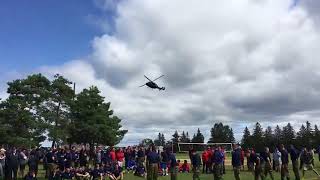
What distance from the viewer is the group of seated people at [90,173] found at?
1130 inches

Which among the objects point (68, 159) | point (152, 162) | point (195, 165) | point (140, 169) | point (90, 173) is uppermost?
point (68, 159)

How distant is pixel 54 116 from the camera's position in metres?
59.7

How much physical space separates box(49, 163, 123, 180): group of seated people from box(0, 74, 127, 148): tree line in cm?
2554

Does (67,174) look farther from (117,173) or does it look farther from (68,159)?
(117,173)

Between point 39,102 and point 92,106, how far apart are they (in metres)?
7.40

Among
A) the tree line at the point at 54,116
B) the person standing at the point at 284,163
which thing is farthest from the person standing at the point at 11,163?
the tree line at the point at 54,116

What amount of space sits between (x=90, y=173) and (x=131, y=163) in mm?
6611

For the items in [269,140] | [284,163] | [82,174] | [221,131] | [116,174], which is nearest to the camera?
[284,163]

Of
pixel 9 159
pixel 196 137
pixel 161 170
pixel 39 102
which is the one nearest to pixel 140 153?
pixel 161 170

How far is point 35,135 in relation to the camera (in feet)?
185

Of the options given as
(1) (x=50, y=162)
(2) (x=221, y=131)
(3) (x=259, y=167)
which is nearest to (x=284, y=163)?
(3) (x=259, y=167)

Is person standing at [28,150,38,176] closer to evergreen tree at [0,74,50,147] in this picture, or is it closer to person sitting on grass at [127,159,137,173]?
person sitting on grass at [127,159,137,173]

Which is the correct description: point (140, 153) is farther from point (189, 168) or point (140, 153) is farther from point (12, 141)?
point (12, 141)

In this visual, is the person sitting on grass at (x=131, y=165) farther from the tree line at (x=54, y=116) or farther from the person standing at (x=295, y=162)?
the tree line at (x=54, y=116)
